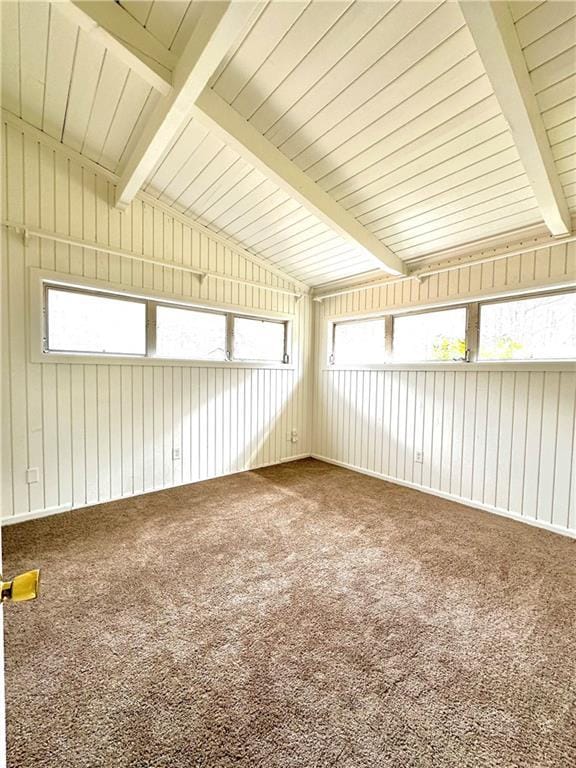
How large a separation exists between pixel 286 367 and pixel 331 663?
3.25m

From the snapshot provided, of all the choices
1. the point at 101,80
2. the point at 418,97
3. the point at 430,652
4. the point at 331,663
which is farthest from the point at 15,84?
the point at 430,652

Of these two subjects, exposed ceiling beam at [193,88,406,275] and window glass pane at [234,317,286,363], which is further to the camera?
window glass pane at [234,317,286,363]

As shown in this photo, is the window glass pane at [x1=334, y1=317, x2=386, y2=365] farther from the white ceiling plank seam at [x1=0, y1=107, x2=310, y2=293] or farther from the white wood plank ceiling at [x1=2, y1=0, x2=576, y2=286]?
the white wood plank ceiling at [x1=2, y1=0, x2=576, y2=286]

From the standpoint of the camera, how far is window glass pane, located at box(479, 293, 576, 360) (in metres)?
2.66

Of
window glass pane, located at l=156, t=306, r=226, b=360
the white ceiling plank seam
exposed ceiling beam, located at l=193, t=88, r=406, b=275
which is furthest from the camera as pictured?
window glass pane, located at l=156, t=306, r=226, b=360

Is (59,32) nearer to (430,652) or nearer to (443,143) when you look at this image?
(443,143)

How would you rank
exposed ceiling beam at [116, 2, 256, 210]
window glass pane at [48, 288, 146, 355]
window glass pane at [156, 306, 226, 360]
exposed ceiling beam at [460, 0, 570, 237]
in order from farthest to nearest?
1. window glass pane at [156, 306, 226, 360]
2. window glass pane at [48, 288, 146, 355]
3. exposed ceiling beam at [116, 2, 256, 210]
4. exposed ceiling beam at [460, 0, 570, 237]

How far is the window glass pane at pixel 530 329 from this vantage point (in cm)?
266

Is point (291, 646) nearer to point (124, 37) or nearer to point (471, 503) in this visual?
point (471, 503)

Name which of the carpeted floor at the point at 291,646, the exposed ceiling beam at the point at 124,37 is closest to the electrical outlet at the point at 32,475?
the carpeted floor at the point at 291,646

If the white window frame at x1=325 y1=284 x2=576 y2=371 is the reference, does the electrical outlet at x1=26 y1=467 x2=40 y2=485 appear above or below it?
below

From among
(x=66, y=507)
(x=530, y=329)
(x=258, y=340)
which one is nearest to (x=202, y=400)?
(x=258, y=340)

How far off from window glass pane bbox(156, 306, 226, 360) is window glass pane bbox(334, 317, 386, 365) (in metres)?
1.46

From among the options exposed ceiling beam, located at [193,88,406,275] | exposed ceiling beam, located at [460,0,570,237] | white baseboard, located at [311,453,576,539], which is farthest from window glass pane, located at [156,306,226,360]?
exposed ceiling beam, located at [460,0,570,237]
